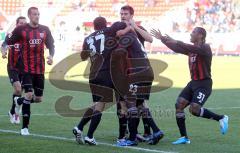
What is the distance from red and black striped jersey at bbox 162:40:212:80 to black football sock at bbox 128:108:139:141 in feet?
4.05

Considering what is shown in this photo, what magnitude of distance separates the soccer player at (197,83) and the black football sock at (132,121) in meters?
0.74

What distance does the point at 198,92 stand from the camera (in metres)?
10.5

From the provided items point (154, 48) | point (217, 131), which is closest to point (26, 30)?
point (217, 131)

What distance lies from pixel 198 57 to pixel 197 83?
0.44 metres

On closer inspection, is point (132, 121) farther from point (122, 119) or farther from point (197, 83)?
point (197, 83)

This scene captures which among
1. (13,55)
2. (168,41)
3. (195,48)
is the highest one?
(168,41)

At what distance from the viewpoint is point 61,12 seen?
51.4m

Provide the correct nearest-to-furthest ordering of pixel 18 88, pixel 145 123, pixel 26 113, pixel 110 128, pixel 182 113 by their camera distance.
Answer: pixel 182 113, pixel 145 123, pixel 26 113, pixel 110 128, pixel 18 88

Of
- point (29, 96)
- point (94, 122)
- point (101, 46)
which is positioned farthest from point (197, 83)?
point (29, 96)

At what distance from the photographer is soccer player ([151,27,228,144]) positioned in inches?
411

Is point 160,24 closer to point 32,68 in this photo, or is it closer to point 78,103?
point 78,103

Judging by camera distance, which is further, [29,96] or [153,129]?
[29,96]

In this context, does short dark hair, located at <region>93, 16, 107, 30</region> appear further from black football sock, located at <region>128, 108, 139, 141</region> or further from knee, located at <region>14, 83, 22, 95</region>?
knee, located at <region>14, 83, 22, 95</region>

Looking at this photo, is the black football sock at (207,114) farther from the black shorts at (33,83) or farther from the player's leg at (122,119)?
the black shorts at (33,83)
